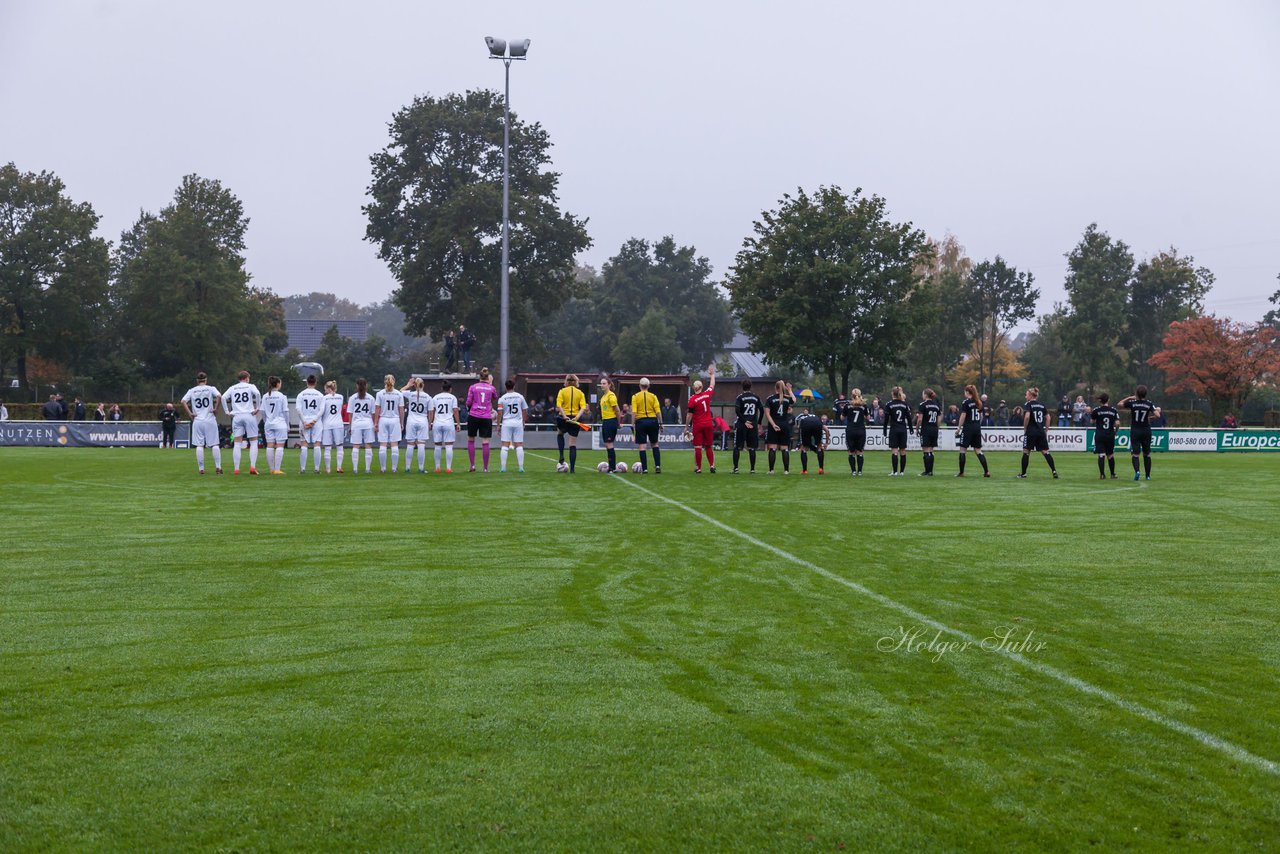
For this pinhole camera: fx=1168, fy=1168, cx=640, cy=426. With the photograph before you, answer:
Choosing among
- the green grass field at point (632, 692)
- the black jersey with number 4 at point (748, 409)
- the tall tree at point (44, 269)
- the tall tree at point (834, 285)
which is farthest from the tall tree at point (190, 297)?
the green grass field at point (632, 692)

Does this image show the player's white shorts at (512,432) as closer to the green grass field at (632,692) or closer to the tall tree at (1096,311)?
the green grass field at (632,692)

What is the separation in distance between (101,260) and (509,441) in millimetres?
52354

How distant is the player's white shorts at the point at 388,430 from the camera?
82.9 feet

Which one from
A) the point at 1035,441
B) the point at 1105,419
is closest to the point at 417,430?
the point at 1035,441

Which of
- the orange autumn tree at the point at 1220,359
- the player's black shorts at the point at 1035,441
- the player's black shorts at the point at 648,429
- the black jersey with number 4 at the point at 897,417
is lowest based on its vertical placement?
the player's black shorts at the point at 1035,441

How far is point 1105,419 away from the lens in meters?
25.3

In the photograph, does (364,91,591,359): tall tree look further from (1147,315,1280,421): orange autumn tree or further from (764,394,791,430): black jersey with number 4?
(764,394,791,430): black jersey with number 4

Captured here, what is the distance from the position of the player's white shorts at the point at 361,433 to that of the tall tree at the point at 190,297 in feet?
149

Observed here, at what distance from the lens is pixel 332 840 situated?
4098 millimetres

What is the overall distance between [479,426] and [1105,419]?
13545 mm

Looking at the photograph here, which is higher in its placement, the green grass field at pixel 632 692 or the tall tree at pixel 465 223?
the tall tree at pixel 465 223

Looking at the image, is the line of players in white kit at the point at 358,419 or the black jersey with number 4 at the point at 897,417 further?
the black jersey with number 4 at the point at 897,417

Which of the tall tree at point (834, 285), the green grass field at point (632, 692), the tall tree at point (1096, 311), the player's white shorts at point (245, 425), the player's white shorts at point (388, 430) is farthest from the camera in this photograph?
the tall tree at point (1096, 311)

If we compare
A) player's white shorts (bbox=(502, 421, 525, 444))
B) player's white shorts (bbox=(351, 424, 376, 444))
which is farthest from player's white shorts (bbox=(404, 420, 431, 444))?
player's white shorts (bbox=(502, 421, 525, 444))
